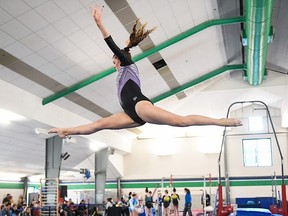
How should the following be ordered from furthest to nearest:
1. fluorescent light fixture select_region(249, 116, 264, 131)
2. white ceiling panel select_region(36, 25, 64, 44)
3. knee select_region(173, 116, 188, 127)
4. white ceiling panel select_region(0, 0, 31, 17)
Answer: fluorescent light fixture select_region(249, 116, 264, 131), white ceiling panel select_region(36, 25, 64, 44), white ceiling panel select_region(0, 0, 31, 17), knee select_region(173, 116, 188, 127)

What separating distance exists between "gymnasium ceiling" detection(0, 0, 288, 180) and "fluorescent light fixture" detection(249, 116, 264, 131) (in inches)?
94.3

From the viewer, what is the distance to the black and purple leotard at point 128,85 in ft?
11.2

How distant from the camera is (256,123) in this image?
22.7 metres

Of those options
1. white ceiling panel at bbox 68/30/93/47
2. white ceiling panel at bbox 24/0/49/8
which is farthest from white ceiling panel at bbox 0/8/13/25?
white ceiling panel at bbox 68/30/93/47

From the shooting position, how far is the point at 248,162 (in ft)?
73.8

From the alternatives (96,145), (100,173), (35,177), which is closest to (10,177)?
(35,177)

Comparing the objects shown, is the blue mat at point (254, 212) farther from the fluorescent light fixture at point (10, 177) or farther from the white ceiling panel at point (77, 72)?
the fluorescent light fixture at point (10, 177)

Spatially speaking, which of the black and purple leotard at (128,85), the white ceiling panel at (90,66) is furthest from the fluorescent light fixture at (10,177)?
the black and purple leotard at (128,85)

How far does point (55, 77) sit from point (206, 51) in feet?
21.7

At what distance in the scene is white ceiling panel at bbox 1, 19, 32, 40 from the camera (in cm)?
906

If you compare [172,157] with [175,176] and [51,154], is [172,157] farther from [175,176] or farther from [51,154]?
[51,154]

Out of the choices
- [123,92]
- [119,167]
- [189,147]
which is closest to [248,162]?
[189,147]

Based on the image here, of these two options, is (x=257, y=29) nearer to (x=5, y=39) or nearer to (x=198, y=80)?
(x=198, y=80)

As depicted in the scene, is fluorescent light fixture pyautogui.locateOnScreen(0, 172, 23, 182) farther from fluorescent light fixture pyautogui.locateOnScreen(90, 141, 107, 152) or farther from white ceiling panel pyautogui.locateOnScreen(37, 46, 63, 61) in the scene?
white ceiling panel pyautogui.locateOnScreen(37, 46, 63, 61)
